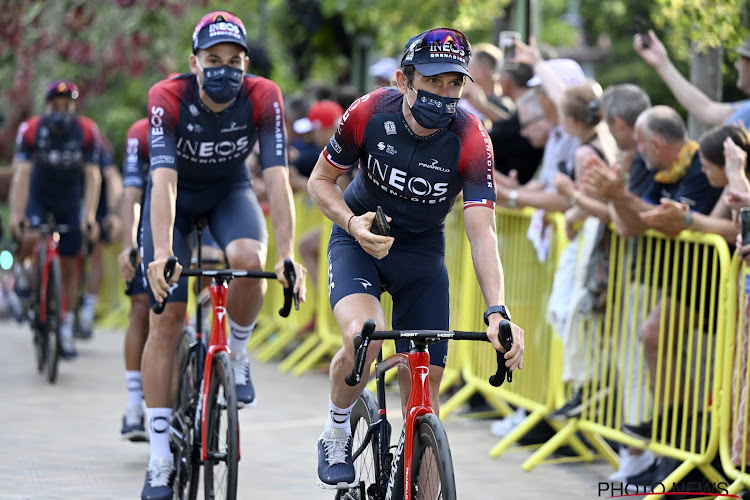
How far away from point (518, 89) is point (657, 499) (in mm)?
4137

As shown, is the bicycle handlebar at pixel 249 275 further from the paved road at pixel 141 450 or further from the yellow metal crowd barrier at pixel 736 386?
the yellow metal crowd barrier at pixel 736 386

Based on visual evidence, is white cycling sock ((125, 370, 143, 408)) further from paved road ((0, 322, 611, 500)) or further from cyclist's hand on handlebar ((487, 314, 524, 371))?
cyclist's hand on handlebar ((487, 314, 524, 371))

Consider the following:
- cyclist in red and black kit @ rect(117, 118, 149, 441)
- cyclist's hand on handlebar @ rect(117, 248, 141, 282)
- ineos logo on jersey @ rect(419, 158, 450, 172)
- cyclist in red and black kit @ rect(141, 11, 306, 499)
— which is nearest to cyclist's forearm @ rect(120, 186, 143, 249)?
cyclist in red and black kit @ rect(117, 118, 149, 441)

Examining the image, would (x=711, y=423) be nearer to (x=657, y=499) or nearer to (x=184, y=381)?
(x=657, y=499)

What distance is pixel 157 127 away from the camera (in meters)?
6.35

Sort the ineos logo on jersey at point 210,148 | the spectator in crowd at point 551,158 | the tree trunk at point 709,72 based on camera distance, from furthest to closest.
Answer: the tree trunk at point 709,72 < the spectator in crowd at point 551,158 < the ineos logo on jersey at point 210,148

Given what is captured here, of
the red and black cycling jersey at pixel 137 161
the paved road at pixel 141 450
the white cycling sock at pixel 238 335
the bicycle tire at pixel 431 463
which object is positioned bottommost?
the paved road at pixel 141 450

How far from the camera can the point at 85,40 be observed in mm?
18484

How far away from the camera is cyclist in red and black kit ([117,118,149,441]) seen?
7441 millimetres

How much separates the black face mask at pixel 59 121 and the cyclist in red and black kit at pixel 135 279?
4.13m

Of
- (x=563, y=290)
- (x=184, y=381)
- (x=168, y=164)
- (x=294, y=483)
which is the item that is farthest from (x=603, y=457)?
(x=168, y=164)

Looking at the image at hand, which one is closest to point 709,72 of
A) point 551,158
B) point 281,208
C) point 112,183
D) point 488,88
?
point 551,158

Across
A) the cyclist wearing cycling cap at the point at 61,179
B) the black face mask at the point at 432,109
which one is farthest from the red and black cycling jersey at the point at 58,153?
the black face mask at the point at 432,109

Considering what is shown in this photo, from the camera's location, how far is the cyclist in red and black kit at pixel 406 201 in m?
4.94
